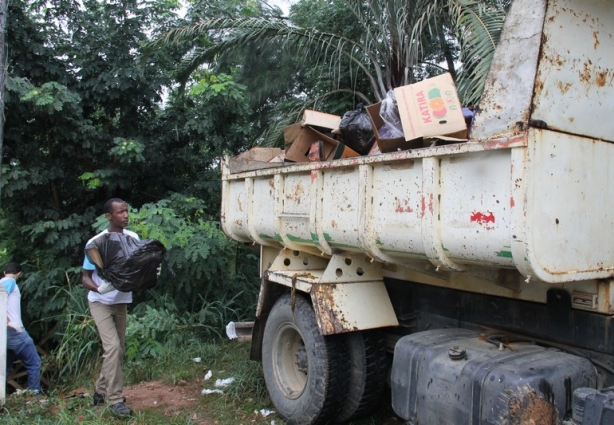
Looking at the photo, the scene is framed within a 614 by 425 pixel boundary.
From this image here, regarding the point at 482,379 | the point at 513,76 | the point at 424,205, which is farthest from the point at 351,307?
the point at 513,76

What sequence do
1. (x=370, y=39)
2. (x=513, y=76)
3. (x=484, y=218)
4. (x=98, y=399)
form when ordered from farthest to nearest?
(x=370, y=39) → (x=98, y=399) → (x=513, y=76) → (x=484, y=218)

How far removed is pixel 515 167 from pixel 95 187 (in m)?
6.84

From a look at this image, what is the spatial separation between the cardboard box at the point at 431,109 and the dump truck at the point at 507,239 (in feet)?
0.33

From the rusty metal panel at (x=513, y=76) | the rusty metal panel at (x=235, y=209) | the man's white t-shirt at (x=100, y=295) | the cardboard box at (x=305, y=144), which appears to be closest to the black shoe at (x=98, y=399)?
the man's white t-shirt at (x=100, y=295)

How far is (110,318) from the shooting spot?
427cm

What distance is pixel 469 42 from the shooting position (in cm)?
601

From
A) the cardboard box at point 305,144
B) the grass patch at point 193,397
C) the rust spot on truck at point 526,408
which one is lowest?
the grass patch at point 193,397

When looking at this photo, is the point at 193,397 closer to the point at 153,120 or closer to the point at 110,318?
the point at 110,318

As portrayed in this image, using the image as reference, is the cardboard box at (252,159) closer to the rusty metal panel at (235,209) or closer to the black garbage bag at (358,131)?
the rusty metal panel at (235,209)

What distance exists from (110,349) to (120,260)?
69 centimetres

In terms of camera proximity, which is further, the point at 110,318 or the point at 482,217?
the point at 110,318

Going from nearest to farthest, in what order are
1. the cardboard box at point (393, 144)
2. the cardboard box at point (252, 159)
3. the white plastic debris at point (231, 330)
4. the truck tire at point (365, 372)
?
the cardboard box at point (393, 144) < the truck tire at point (365, 372) < the cardboard box at point (252, 159) < the white plastic debris at point (231, 330)

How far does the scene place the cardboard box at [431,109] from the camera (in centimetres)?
283

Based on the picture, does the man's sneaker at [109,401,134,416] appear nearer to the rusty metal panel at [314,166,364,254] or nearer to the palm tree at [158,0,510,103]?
the rusty metal panel at [314,166,364,254]
